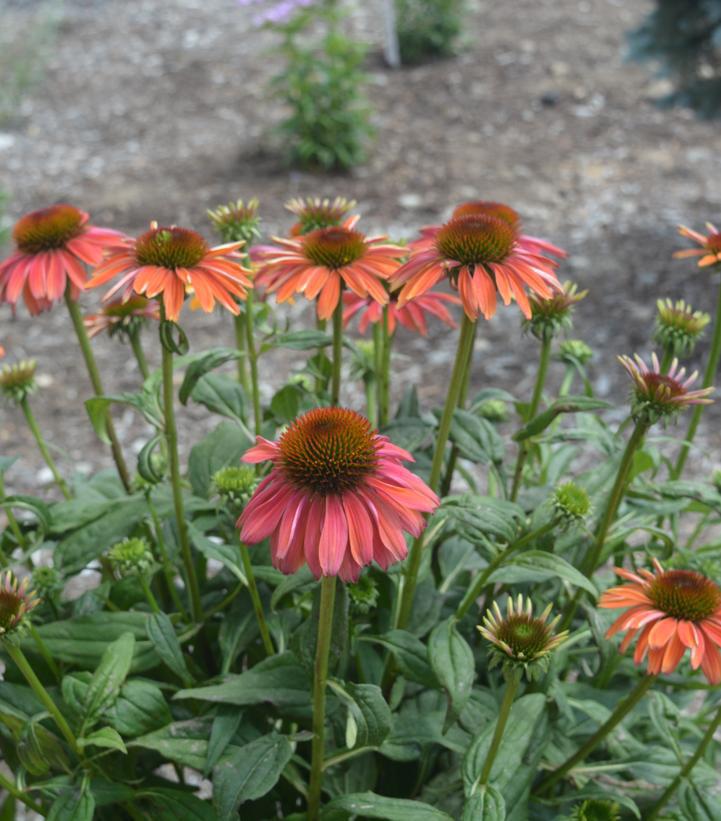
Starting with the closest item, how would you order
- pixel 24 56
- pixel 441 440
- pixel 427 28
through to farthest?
pixel 441 440
pixel 427 28
pixel 24 56

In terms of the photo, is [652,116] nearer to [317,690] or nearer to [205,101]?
[205,101]

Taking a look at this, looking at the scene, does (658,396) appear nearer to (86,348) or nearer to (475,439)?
(475,439)

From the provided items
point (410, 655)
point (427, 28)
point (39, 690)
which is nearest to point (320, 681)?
point (410, 655)

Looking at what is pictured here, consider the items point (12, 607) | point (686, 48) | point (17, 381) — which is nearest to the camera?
point (12, 607)

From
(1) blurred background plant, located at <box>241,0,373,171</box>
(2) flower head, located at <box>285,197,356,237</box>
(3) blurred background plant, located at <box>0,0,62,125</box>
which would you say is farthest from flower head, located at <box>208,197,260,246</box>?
(3) blurred background plant, located at <box>0,0,62,125</box>

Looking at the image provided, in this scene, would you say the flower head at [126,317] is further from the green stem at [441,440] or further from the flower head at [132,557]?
the green stem at [441,440]

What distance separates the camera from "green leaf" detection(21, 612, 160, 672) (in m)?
1.24

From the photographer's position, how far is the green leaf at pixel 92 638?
1239 mm

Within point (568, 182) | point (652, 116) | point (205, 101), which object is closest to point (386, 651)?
point (568, 182)

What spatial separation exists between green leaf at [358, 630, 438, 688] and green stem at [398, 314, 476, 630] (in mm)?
55

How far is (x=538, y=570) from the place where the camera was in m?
1.09

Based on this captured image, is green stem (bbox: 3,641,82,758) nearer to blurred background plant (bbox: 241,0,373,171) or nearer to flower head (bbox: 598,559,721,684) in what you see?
flower head (bbox: 598,559,721,684)

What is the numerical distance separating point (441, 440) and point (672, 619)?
0.32 meters

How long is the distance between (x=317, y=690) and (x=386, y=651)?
0.25 meters
